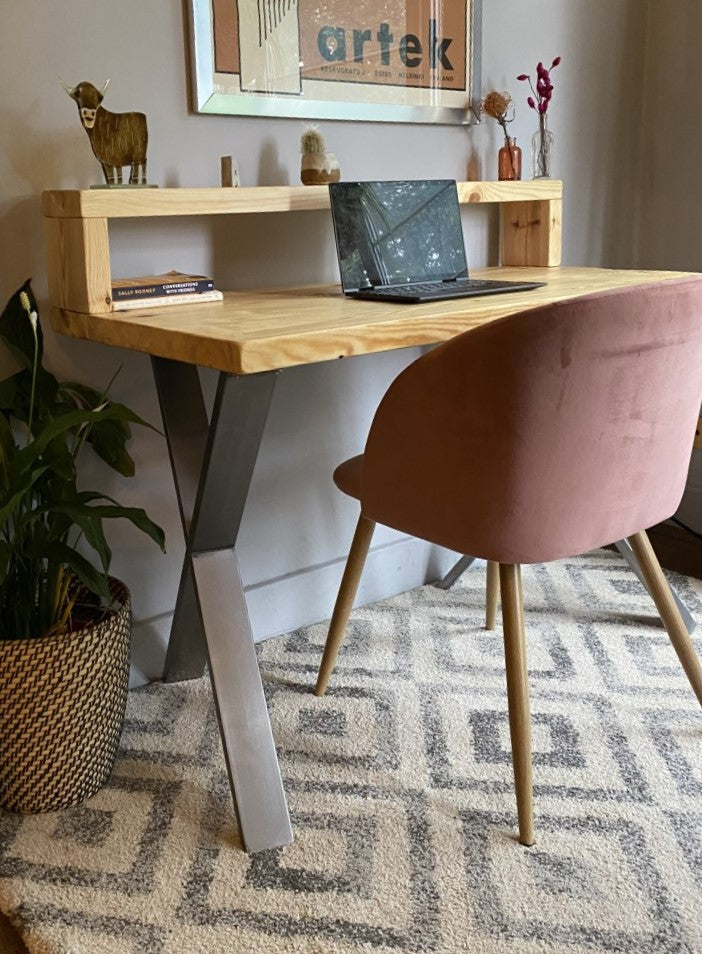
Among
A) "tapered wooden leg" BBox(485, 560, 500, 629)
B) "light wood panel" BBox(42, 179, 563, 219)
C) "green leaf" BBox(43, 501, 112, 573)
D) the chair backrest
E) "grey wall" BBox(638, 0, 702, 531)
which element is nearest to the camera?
the chair backrest

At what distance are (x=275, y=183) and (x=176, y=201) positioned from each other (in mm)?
373

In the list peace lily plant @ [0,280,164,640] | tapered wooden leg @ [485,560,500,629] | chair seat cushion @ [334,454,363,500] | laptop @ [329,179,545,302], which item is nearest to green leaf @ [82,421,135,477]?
peace lily plant @ [0,280,164,640]

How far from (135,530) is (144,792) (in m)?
0.51

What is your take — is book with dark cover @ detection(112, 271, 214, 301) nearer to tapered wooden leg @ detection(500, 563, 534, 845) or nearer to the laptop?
the laptop

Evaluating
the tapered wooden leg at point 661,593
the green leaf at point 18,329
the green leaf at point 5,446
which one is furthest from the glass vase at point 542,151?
the green leaf at point 5,446

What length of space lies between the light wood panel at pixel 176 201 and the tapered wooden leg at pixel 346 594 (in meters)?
0.60

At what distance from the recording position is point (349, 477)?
167 cm

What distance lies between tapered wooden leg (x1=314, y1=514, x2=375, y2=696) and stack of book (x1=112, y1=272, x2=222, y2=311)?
50 cm

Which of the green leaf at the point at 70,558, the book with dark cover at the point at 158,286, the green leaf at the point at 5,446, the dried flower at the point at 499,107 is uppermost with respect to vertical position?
the dried flower at the point at 499,107

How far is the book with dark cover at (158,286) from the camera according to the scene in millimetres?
1583

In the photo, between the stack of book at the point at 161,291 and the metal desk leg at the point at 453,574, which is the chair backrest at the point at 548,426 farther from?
the metal desk leg at the point at 453,574

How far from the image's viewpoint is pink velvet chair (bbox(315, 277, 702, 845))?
126 centimetres

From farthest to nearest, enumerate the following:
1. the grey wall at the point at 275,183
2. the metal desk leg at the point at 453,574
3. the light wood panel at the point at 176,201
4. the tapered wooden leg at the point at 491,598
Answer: the metal desk leg at the point at 453,574
the tapered wooden leg at the point at 491,598
the grey wall at the point at 275,183
the light wood panel at the point at 176,201

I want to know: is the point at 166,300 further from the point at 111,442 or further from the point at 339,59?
the point at 339,59
